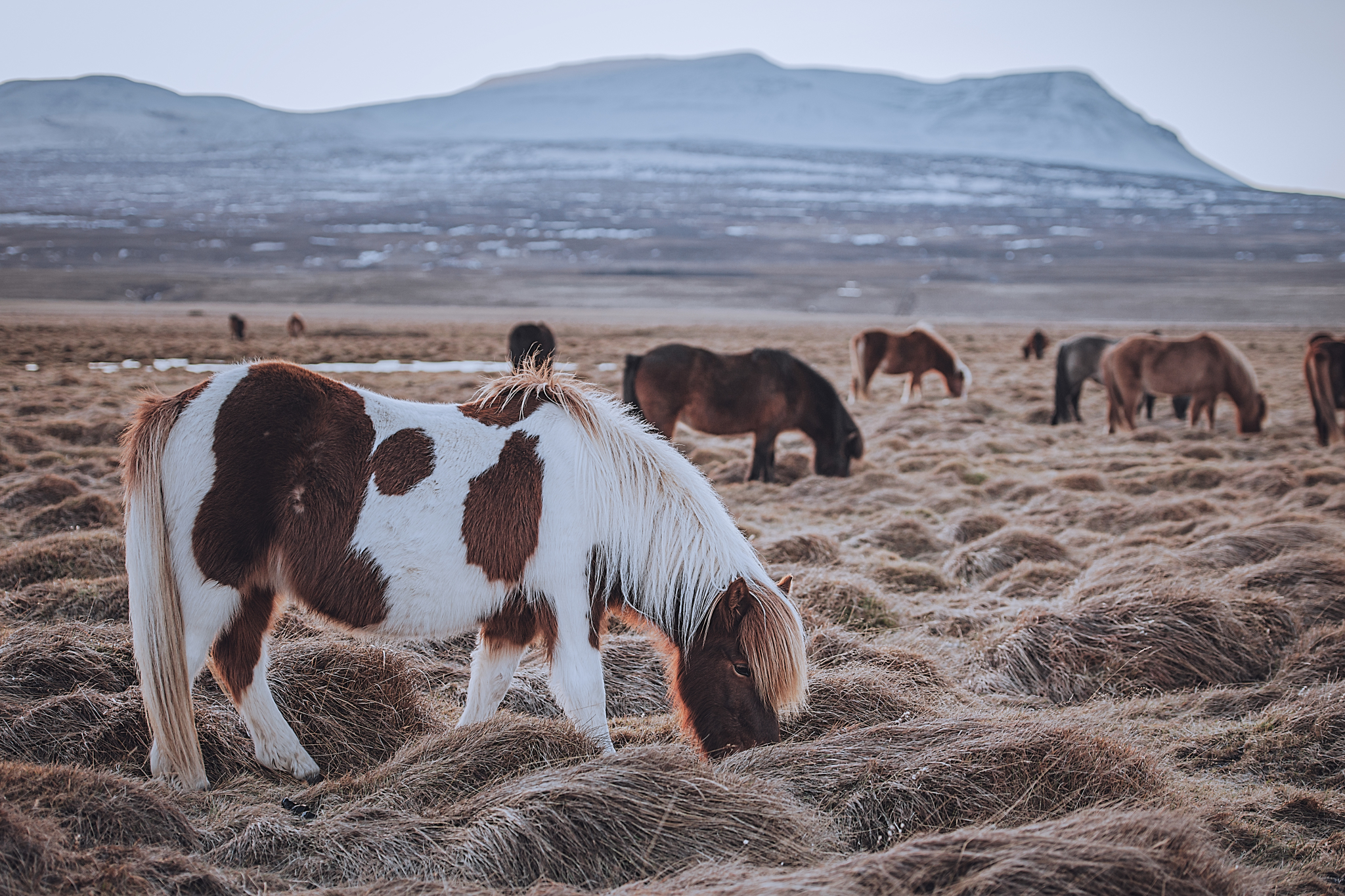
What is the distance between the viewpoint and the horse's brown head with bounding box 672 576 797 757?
3.16 metres

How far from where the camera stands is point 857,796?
278cm

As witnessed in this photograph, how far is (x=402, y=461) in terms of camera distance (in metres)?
3.12

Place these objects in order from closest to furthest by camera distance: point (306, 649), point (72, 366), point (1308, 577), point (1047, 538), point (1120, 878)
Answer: point (1120, 878), point (306, 649), point (1308, 577), point (1047, 538), point (72, 366)

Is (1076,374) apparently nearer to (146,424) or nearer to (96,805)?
(146,424)

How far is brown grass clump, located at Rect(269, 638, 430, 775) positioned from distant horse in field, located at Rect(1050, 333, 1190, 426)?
13622 mm

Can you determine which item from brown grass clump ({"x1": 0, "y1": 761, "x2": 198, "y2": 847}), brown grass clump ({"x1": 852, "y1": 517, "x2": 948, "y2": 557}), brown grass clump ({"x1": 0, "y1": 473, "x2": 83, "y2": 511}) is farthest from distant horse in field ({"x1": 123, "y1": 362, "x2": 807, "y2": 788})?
brown grass clump ({"x1": 0, "y1": 473, "x2": 83, "y2": 511})

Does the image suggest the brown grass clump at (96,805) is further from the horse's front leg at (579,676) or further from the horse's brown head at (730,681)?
the horse's brown head at (730,681)

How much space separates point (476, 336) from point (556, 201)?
108677mm

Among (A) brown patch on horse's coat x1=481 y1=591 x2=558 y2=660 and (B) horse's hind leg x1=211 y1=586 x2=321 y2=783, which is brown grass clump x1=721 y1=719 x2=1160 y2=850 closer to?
(A) brown patch on horse's coat x1=481 y1=591 x2=558 y2=660

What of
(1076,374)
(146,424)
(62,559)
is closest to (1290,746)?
(146,424)

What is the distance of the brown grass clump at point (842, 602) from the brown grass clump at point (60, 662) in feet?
10.8

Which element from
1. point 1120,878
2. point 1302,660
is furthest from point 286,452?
point 1302,660

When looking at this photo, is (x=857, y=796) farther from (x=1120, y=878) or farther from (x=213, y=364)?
(x=213, y=364)

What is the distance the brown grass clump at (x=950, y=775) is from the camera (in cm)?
271
